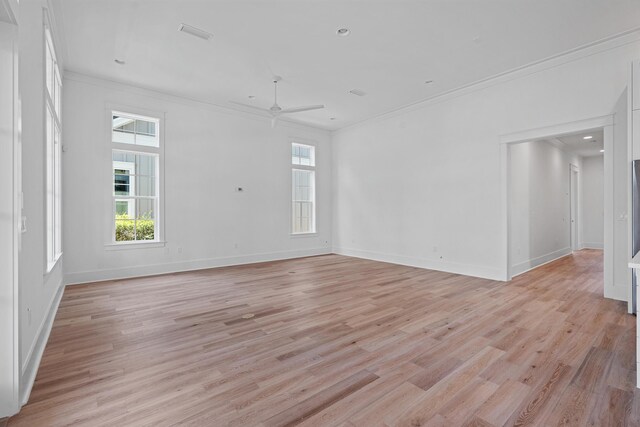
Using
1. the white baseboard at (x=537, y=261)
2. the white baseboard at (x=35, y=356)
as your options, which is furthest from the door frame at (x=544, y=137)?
the white baseboard at (x=35, y=356)

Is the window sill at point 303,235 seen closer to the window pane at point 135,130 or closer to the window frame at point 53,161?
the window pane at point 135,130

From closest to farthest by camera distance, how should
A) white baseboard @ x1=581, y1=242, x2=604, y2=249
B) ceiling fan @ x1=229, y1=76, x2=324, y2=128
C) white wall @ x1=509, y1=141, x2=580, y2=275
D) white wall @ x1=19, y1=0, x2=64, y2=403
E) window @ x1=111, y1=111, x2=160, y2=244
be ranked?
1. white wall @ x1=19, y1=0, x2=64, y2=403
2. ceiling fan @ x1=229, y1=76, x2=324, y2=128
3. window @ x1=111, y1=111, x2=160, y2=244
4. white wall @ x1=509, y1=141, x2=580, y2=275
5. white baseboard @ x1=581, y1=242, x2=604, y2=249

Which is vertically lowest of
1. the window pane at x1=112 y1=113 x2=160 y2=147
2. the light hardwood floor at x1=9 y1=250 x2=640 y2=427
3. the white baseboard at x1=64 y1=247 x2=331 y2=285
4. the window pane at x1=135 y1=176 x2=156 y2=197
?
the light hardwood floor at x1=9 y1=250 x2=640 y2=427

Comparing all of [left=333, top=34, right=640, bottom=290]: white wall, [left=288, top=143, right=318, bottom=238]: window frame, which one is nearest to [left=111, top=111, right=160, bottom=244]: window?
[left=288, top=143, right=318, bottom=238]: window frame

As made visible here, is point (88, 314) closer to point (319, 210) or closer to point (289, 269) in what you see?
point (289, 269)

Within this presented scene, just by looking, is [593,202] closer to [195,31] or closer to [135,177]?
[195,31]

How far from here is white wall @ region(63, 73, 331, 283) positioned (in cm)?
509

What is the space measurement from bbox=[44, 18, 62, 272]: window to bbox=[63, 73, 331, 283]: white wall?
0.44 m

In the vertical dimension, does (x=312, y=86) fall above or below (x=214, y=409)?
above

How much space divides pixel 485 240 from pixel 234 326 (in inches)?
172

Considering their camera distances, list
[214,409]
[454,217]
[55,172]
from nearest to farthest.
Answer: [214,409] → [55,172] → [454,217]

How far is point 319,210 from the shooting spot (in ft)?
27.5

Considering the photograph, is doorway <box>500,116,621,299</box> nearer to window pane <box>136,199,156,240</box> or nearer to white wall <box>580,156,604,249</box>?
white wall <box>580,156,604,249</box>

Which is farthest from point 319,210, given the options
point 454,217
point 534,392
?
point 534,392
